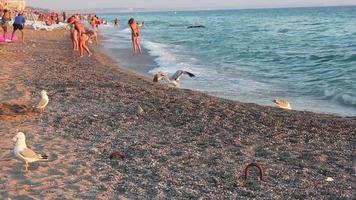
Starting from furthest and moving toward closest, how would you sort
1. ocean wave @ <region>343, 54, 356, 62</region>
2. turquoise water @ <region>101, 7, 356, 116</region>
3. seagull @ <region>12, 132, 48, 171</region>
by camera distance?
ocean wave @ <region>343, 54, 356, 62</region>
turquoise water @ <region>101, 7, 356, 116</region>
seagull @ <region>12, 132, 48, 171</region>

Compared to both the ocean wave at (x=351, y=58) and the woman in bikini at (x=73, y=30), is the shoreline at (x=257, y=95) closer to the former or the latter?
the woman in bikini at (x=73, y=30)

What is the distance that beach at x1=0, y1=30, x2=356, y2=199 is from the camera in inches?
235

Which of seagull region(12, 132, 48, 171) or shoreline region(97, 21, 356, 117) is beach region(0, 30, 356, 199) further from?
shoreline region(97, 21, 356, 117)

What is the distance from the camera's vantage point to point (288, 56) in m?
25.5

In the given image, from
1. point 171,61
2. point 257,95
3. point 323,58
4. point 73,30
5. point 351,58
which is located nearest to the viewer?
point 257,95

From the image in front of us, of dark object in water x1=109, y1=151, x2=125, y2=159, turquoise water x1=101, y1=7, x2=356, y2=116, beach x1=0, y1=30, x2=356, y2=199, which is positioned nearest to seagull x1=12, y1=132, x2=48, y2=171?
beach x1=0, y1=30, x2=356, y2=199

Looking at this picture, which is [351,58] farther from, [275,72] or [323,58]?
[275,72]

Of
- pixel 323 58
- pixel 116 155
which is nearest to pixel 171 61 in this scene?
pixel 323 58

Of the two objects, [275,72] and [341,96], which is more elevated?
[341,96]

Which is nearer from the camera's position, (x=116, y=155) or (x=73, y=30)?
(x=116, y=155)

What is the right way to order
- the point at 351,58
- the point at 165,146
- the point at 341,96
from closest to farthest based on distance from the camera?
the point at 165,146 → the point at 341,96 → the point at 351,58

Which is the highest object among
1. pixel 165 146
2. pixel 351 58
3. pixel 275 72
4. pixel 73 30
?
pixel 73 30

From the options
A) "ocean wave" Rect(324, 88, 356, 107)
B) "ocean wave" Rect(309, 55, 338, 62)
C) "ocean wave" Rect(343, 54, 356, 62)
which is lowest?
"ocean wave" Rect(309, 55, 338, 62)

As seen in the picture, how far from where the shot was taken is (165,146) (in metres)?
7.69
